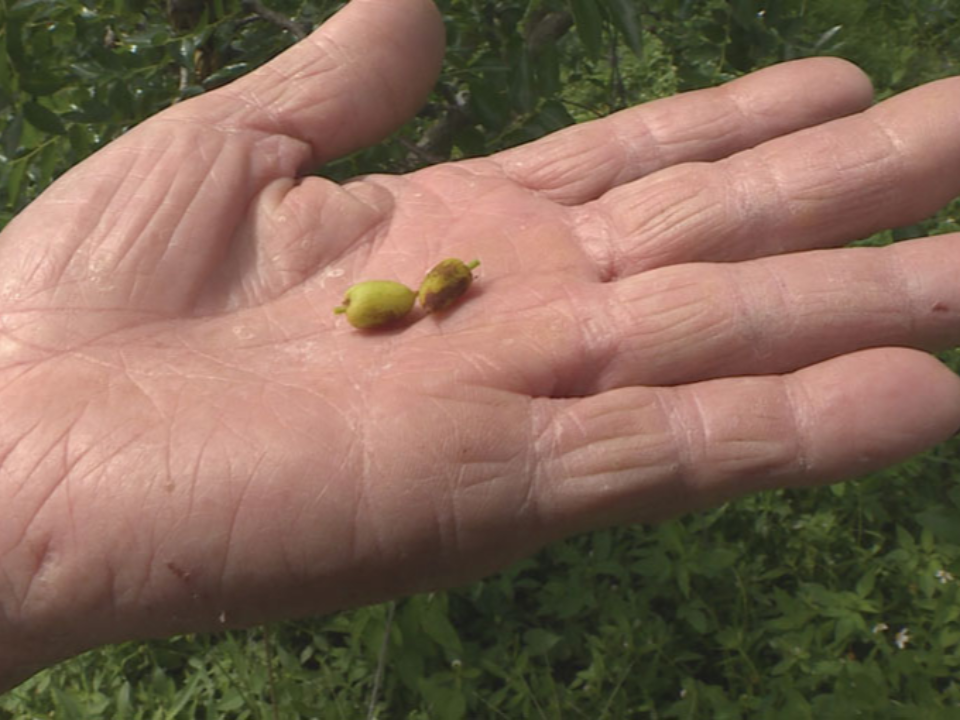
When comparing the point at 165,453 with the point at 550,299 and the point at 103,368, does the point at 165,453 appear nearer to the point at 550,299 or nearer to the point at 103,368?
the point at 103,368

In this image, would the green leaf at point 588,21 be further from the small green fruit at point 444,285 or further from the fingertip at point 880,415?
the fingertip at point 880,415

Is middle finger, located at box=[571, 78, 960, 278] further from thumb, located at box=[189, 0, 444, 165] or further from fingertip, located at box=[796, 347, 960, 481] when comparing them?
thumb, located at box=[189, 0, 444, 165]

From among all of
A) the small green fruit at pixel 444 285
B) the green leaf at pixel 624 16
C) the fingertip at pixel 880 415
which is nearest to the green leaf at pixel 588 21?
the green leaf at pixel 624 16

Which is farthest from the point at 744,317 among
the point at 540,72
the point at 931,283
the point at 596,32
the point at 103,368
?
the point at 103,368

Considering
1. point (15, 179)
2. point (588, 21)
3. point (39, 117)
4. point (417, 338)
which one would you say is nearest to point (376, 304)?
point (417, 338)

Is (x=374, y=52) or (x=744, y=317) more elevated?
(x=374, y=52)

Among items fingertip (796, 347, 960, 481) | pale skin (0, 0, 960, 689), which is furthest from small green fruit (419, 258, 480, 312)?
fingertip (796, 347, 960, 481)

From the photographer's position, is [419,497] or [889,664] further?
[889,664]
